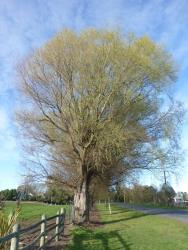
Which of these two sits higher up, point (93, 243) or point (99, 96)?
point (99, 96)

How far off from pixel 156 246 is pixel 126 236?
3.48 m

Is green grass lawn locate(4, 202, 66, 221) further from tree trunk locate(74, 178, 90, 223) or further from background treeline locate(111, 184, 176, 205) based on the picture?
background treeline locate(111, 184, 176, 205)

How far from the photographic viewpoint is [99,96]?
24.3 m

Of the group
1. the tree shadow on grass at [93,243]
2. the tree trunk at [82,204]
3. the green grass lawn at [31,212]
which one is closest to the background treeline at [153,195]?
the green grass lawn at [31,212]

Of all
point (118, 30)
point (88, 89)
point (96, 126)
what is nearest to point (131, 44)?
point (118, 30)

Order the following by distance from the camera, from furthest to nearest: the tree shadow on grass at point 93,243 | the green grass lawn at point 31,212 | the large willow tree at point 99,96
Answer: the green grass lawn at point 31,212, the large willow tree at point 99,96, the tree shadow on grass at point 93,243

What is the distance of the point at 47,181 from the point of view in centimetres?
2922

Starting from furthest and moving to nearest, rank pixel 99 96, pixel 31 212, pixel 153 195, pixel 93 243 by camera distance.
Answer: pixel 153 195 < pixel 31 212 < pixel 99 96 < pixel 93 243

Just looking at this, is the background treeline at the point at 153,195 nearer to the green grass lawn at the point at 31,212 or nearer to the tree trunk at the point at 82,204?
the green grass lawn at the point at 31,212

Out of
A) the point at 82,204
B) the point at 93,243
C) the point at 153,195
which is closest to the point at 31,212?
the point at 82,204

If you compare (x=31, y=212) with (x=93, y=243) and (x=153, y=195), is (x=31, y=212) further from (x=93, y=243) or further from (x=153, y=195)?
(x=153, y=195)

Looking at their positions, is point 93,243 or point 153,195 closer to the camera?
point 93,243

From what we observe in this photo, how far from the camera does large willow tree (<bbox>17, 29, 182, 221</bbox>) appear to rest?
2409 centimetres

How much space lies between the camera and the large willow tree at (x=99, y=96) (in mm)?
24094
